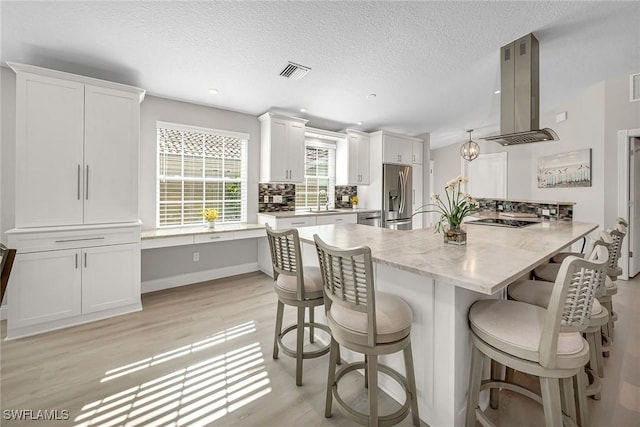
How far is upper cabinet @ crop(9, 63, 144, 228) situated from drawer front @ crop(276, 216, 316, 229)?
6.11 ft

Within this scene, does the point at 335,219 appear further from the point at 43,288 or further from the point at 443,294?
A: the point at 43,288

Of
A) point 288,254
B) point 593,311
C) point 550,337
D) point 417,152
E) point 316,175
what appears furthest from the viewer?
point 417,152

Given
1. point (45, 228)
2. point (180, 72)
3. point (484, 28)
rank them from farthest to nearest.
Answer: point (180, 72), point (45, 228), point (484, 28)

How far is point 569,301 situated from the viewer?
1135 millimetres

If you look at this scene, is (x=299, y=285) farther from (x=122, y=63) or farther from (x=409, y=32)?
(x=122, y=63)

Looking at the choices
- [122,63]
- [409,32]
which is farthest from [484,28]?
[122,63]

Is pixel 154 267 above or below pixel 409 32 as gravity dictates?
below

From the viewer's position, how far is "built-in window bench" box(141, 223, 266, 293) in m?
3.44

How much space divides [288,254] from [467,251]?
1.14 metres

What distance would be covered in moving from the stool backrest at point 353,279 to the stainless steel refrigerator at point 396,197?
4.24 meters

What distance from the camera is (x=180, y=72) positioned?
117 inches

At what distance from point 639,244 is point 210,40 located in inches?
262

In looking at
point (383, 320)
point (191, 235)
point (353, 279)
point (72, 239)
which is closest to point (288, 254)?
point (353, 279)

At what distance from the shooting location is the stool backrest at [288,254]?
174 cm
